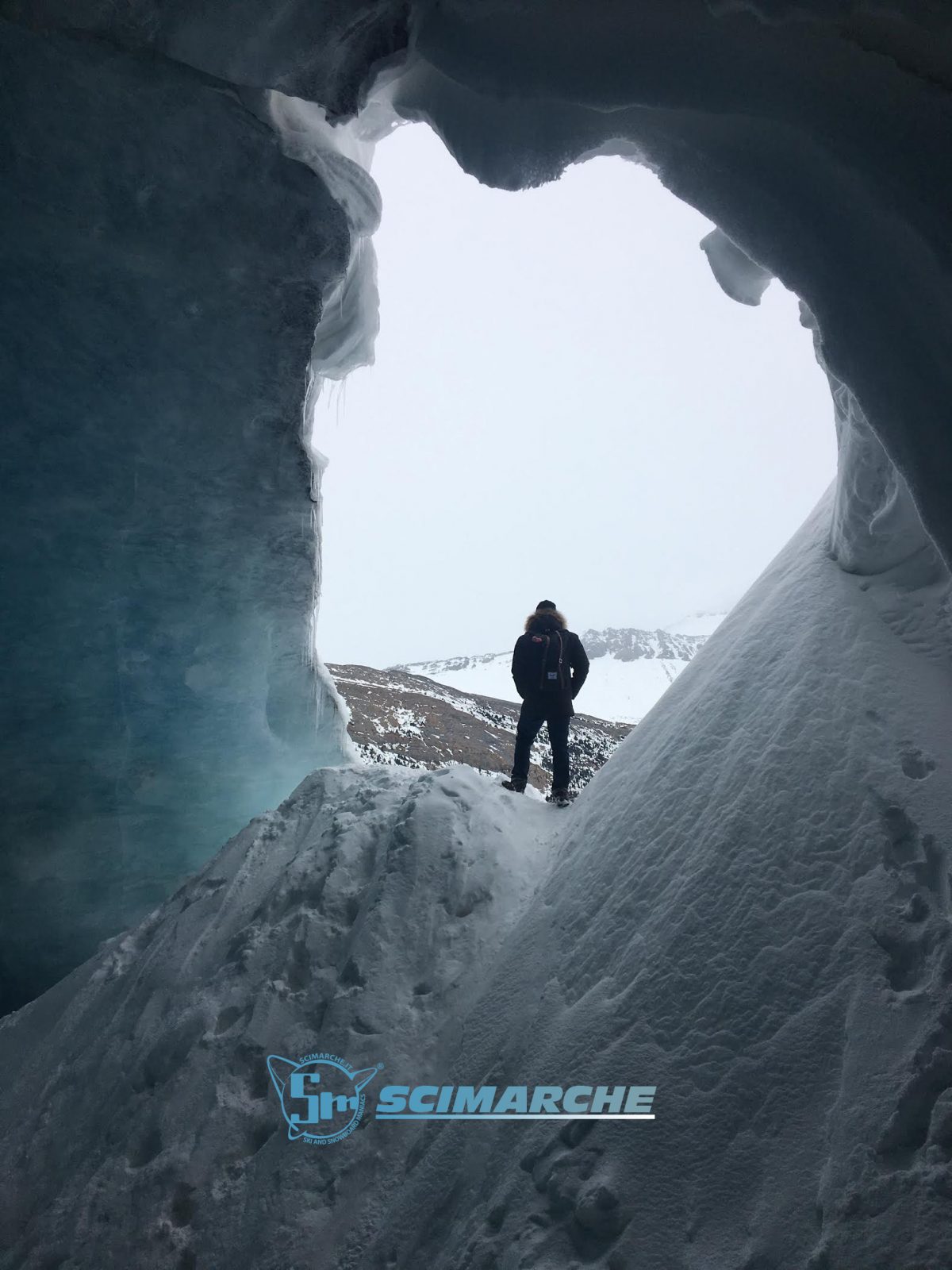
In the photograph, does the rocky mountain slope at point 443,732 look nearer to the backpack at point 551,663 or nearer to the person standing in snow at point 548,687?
the person standing in snow at point 548,687

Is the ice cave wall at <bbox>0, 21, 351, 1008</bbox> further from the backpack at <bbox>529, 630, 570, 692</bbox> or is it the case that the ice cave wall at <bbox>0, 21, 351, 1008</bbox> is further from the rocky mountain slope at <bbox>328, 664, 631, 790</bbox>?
the rocky mountain slope at <bbox>328, 664, 631, 790</bbox>

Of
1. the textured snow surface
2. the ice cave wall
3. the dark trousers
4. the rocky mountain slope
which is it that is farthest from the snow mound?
the rocky mountain slope

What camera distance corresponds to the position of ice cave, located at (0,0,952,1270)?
1798 mm

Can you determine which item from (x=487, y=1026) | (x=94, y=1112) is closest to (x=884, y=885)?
(x=487, y=1026)

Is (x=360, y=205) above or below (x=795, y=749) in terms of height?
above

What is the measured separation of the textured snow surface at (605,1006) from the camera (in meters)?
1.67

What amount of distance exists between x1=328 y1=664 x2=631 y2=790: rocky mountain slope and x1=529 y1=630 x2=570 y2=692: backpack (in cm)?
469

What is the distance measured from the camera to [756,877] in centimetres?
222

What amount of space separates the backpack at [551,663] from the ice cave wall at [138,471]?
195cm

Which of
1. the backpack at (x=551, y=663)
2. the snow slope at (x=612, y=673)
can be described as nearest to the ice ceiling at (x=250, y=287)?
the backpack at (x=551, y=663)

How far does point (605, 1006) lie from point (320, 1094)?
1.29 meters

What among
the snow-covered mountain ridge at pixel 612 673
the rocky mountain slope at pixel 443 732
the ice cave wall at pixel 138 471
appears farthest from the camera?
the snow-covered mountain ridge at pixel 612 673

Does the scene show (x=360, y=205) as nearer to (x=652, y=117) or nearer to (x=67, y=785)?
(x=652, y=117)

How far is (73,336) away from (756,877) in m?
4.58
